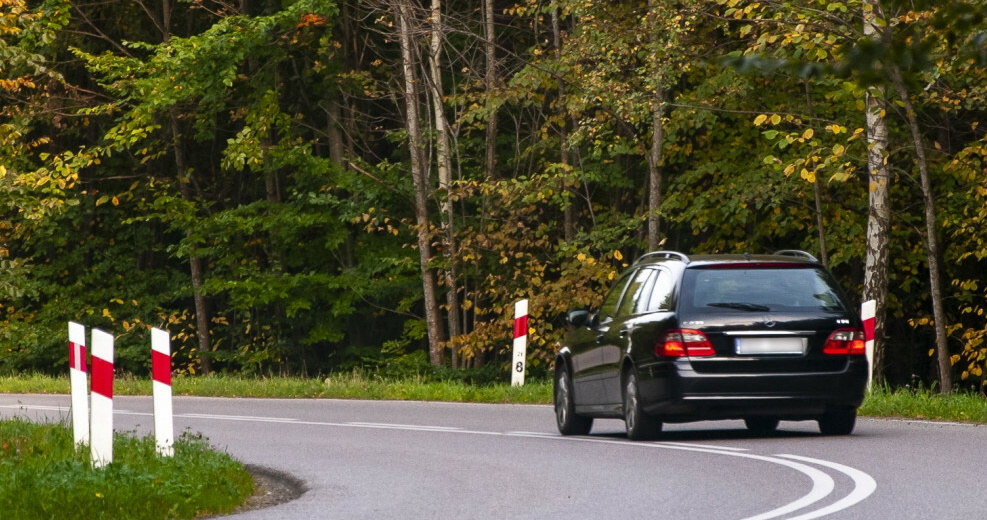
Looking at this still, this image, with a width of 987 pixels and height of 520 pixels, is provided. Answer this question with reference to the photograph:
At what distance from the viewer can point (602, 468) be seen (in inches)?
438

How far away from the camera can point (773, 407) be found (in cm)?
1297

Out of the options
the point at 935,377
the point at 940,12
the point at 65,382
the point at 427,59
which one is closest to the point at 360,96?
the point at 427,59

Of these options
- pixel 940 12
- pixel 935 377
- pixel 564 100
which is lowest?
pixel 935 377

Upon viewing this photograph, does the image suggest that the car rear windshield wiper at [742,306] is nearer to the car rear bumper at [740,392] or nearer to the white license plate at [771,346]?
the white license plate at [771,346]

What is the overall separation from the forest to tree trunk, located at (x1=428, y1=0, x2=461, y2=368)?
10cm

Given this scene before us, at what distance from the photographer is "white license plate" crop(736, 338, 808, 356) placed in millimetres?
12969

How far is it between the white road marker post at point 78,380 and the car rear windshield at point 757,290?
4.72 meters

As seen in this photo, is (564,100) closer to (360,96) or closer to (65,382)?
(360,96)

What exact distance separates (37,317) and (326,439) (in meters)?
23.0

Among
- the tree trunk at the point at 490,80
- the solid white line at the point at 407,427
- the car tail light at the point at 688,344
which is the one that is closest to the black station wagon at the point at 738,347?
the car tail light at the point at 688,344

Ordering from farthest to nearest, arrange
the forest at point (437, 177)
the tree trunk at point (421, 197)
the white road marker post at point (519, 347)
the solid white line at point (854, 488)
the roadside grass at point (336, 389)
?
1. the tree trunk at point (421, 197)
2. the forest at point (437, 177)
3. the white road marker post at point (519, 347)
4. the roadside grass at point (336, 389)
5. the solid white line at point (854, 488)

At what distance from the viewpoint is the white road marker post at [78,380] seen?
11164mm

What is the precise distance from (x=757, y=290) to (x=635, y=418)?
1435mm

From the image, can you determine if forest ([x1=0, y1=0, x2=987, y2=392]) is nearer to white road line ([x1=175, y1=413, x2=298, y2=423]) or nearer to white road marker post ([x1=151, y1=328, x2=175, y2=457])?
white road line ([x1=175, y1=413, x2=298, y2=423])
